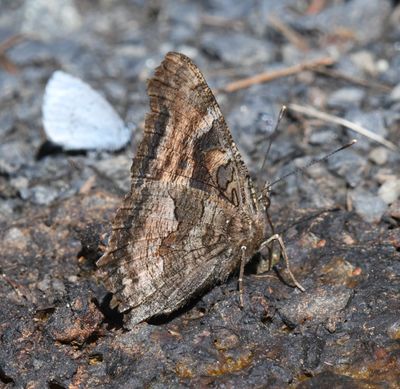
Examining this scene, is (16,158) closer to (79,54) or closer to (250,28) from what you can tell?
(79,54)

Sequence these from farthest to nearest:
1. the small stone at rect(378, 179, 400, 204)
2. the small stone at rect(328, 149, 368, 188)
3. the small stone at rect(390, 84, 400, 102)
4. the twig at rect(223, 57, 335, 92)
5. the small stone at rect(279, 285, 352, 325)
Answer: the twig at rect(223, 57, 335, 92)
the small stone at rect(390, 84, 400, 102)
the small stone at rect(328, 149, 368, 188)
the small stone at rect(378, 179, 400, 204)
the small stone at rect(279, 285, 352, 325)

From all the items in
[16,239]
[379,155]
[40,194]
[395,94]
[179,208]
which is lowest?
[16,239]

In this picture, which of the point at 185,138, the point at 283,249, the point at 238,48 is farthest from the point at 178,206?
the point at 238,48

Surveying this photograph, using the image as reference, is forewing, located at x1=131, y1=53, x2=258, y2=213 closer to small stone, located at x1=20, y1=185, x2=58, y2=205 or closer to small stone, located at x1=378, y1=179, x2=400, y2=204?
small stone, located at x1=378, y1=179, x2=400, y2=204

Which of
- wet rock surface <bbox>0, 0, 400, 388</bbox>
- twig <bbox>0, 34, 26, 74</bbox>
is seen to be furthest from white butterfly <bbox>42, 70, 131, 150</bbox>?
twig <bbox>0, 34, 26, 74</bbox>

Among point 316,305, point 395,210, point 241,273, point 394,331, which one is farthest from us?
point 395,210

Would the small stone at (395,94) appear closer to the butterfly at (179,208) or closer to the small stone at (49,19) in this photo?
the butterfly at (179,208)

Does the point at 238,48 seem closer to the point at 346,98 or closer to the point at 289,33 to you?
the point at 289,33
